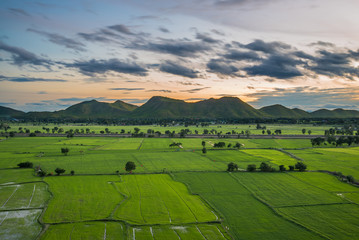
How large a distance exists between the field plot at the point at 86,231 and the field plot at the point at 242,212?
2053cm

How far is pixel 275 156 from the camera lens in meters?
123

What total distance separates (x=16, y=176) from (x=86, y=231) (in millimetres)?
50911

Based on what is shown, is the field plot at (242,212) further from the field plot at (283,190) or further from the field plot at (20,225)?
the field plot at (20,225)

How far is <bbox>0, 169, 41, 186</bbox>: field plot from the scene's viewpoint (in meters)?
78.0

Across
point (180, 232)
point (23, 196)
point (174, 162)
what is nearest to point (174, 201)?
point (180, 232)

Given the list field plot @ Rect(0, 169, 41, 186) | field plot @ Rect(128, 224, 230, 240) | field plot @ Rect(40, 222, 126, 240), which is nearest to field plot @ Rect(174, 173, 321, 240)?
field plot @ Rect(128, 224, 230, 240)

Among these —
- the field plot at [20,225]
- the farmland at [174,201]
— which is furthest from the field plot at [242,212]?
the field plot at [20,225]

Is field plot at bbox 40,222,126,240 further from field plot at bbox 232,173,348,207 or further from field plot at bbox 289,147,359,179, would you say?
field plot at bbox 289,147,359,179

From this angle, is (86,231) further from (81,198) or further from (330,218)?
(330,218)

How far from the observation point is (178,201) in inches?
2415

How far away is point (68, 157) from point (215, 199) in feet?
262

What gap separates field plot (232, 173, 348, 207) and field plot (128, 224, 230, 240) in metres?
19.4

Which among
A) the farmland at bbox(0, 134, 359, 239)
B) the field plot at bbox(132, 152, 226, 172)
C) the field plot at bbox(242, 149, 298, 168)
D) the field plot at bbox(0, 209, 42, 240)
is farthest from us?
the field plot at bbox(242, 149, 298, 168)

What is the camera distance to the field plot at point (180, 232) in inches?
1754
